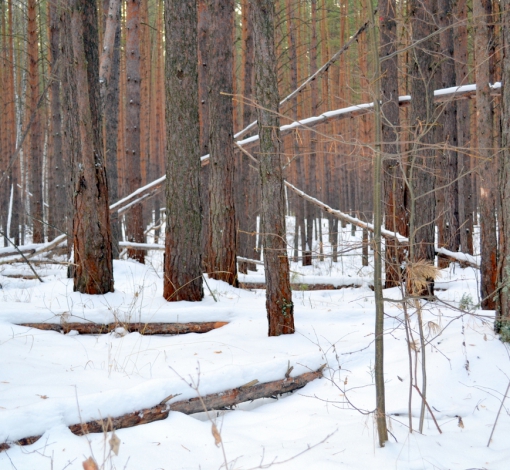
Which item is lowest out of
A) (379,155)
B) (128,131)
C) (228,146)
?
(379,155)

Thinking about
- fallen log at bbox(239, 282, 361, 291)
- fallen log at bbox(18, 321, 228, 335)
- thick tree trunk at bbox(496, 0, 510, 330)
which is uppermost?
thick tree trunk at bbox(496, 0, 510, 330)

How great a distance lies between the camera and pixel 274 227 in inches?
168

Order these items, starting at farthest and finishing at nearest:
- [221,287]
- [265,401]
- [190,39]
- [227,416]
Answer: [221,287] → [190,39] → [265,401] → [227,416]

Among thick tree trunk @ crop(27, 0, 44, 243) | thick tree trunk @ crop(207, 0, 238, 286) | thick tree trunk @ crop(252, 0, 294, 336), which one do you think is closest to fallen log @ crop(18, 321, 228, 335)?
thick tree trunk @ crop(252, 0, 294, 336)

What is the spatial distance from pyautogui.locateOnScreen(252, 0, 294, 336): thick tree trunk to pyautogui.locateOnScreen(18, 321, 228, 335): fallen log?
0.77 m

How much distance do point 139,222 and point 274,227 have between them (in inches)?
257

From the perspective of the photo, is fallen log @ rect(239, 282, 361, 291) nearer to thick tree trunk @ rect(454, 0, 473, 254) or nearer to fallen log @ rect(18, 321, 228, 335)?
fallen log @ rect(18, 321, 228, 335)

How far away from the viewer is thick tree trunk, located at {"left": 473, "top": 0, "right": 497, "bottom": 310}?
548 centimetres

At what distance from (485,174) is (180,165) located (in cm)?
364

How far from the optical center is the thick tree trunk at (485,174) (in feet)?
18.0

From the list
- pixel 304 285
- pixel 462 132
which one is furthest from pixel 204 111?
pixel 462 132

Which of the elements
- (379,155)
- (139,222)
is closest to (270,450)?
(379,155)

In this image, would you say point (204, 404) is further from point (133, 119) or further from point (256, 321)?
point (133, 119)

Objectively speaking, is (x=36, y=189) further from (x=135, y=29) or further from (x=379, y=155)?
(x=379, y=155)
